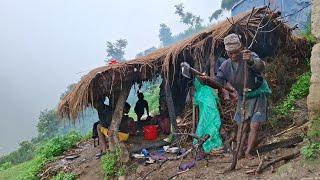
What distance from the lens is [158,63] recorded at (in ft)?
30.5

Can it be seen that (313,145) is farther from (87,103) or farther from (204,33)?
(87,103)

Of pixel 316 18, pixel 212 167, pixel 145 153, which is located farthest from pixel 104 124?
pixel 316 18

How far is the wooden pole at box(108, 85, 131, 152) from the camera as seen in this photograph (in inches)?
360

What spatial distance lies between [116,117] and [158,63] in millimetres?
1598

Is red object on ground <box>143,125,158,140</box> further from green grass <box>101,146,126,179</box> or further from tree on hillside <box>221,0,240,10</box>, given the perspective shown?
tree on hillside <box>221,0,240,10</box>

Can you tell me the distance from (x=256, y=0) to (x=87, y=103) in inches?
568

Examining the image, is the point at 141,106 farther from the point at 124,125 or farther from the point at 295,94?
the point at 295,94

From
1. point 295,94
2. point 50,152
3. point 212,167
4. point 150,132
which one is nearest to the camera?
point 212,167

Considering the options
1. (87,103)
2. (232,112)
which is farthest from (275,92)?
(87,103)

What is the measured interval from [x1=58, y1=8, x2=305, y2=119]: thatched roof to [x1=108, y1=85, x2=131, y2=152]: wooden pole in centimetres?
17

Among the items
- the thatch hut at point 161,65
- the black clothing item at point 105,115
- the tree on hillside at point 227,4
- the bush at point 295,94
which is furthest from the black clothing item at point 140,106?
the tree on hillside at point 227,4

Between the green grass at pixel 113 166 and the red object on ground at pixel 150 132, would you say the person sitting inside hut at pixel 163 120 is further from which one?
the green grass at pixel 113 166

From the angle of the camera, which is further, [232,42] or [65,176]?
[65,176]

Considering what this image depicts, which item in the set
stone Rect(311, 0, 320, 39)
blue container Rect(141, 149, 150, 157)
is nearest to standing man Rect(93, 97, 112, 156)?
blue container Rect(141, 149, 150, 157)
